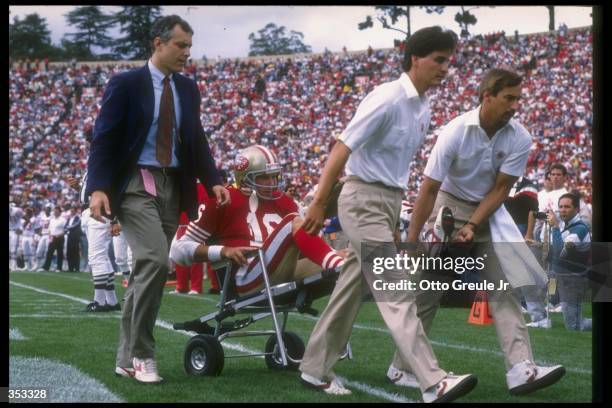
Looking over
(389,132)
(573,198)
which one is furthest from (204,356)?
(573,198)

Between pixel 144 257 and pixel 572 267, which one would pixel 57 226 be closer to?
pixel 572 267

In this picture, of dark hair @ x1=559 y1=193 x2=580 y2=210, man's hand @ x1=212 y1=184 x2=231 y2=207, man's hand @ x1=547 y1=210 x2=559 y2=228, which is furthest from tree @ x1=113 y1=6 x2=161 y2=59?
man's hand @ x1=212 y1=184 x2=231 y2=207

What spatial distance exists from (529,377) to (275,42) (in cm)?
5771

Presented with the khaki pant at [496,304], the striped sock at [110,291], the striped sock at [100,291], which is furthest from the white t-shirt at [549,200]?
the khaki pant at [496,304]

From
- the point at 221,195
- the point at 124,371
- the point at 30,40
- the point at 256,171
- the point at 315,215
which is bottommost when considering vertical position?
the point at 124,371

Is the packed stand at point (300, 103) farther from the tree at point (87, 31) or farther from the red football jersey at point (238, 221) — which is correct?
the red football jersey at point (238, 221)

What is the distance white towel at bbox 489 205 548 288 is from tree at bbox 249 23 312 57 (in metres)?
54.2

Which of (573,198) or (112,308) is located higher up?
(573,198)

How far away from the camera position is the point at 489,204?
557cm

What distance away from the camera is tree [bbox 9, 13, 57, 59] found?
7062cm

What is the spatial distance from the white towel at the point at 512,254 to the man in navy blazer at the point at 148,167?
1534 mm

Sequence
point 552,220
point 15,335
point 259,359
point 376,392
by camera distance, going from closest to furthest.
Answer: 1. point 376,392
2. point 259,359
3. point 15,335
4. point 552,220

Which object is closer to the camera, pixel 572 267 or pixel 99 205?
pixel 99 205

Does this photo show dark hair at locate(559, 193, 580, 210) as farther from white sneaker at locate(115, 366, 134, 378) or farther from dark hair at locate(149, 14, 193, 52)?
white sneaker at locate(115, 366, 134, 378)
